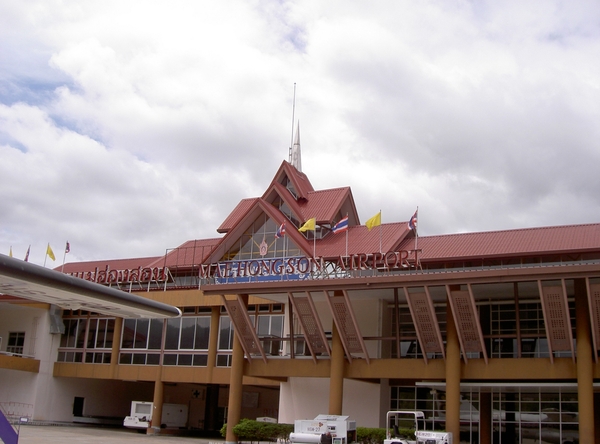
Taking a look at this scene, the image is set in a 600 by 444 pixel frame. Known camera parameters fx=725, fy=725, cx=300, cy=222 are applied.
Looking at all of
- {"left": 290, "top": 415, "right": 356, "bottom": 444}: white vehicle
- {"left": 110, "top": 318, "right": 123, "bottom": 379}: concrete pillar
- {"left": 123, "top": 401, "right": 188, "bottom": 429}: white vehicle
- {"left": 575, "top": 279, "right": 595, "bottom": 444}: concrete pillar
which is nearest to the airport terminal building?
{"left": 575, "top": 279, "right": 595, "bottom": 444}: concrete pillar

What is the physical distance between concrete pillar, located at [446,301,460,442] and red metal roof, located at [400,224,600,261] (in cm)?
738

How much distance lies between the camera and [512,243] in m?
40.2

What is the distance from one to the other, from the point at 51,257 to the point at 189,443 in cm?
1665

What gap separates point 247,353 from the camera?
38.7 m

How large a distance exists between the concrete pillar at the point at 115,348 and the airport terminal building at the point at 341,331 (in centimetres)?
20

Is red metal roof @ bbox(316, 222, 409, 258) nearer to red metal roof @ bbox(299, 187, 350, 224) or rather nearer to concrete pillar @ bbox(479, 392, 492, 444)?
red metal roof @ bbox(299, 187, 350, 224)

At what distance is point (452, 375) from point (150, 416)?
Answer: 73.5 feet

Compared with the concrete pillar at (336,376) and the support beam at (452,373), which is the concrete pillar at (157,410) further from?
the support beam at (452,373)

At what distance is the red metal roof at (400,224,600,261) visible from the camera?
126ft

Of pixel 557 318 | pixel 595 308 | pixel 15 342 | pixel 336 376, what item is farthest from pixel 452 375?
pixel 15 342

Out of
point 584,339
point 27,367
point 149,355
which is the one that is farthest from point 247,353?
point 27,367

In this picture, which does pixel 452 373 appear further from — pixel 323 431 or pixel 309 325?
pixel 309 325

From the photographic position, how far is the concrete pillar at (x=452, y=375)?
32531mm

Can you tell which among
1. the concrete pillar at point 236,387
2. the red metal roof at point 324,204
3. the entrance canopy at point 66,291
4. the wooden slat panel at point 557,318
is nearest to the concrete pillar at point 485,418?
the wooden slat panel at point 557,318
